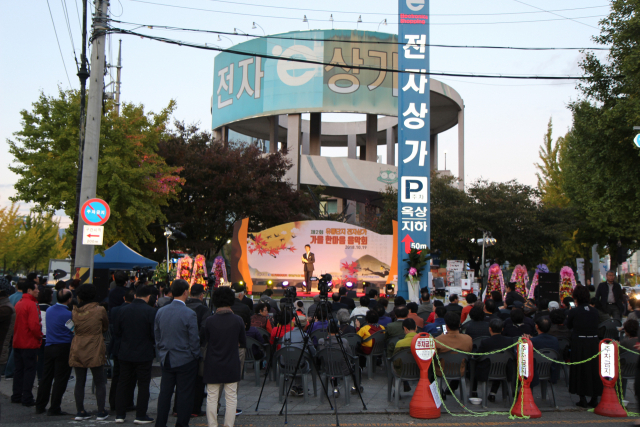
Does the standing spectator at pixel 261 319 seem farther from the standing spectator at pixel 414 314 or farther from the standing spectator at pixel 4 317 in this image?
the standing spectator at pixel 4 317

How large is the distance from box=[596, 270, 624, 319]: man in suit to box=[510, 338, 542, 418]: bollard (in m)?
6.09

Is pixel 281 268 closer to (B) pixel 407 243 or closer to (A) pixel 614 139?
(B) pixel 407 243

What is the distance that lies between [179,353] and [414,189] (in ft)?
60.9

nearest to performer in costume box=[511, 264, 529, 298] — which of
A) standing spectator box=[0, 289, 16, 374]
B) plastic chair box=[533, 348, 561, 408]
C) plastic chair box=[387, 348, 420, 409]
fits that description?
plastic chair box=[533, 348, 561, 408]

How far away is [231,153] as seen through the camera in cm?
2903

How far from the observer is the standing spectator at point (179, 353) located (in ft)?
19.1

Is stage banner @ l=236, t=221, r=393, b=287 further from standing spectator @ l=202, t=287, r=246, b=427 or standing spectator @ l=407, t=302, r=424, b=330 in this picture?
standing spectator @ l=202, t=287, r=246, b=427

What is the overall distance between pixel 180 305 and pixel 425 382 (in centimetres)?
326

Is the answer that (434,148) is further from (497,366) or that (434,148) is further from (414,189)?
(497,366)

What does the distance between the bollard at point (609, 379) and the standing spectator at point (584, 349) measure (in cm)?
23

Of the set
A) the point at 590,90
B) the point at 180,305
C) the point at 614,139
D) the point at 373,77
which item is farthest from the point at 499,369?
the point at 373,77

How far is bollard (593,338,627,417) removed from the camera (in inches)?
270

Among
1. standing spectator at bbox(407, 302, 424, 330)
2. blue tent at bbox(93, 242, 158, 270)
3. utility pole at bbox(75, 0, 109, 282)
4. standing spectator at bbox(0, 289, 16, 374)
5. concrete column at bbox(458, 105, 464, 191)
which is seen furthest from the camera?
concrete column at bbox(458, 105, 464, 191)

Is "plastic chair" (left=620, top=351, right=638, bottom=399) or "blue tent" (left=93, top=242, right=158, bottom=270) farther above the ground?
"blue tent" (left=93, top=242, right=158, bottom=270)
